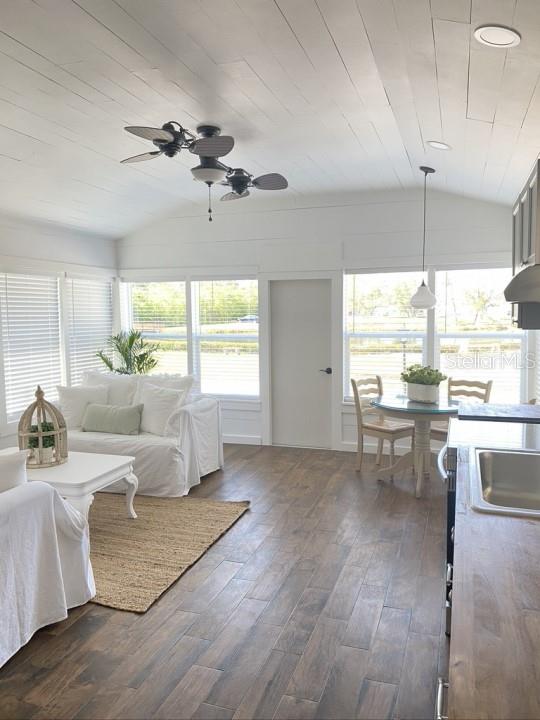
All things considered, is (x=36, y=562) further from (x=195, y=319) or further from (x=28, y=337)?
(x=195, y=319)

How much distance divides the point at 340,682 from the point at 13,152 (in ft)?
13.5

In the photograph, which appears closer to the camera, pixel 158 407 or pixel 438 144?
pixel 438 144

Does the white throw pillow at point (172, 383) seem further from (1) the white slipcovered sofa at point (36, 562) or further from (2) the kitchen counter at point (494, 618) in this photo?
(2) the kitchen counter at point (494, 618)

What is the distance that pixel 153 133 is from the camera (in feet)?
11.0

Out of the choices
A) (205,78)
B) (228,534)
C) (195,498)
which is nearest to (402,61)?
(205,78)

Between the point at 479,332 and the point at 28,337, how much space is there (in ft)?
15.2

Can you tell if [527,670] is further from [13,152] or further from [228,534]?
[13,152]

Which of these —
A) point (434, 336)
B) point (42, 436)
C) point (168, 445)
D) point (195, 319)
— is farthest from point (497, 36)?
point (195, 319)

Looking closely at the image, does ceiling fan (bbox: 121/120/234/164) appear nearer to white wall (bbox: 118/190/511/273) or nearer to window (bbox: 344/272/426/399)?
white wall (bbox: 118/190/511/273)

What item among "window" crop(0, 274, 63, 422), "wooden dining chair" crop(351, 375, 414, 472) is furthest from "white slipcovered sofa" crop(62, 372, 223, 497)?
"wooden dining chair" crop(351, 375, 414, 472)

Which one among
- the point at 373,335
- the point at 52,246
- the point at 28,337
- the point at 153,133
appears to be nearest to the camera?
the point at 153,133

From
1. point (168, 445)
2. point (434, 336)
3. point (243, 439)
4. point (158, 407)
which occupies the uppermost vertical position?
point (434, 336)

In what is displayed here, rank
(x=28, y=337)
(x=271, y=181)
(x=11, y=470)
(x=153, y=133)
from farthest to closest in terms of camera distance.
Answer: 1. (x=28, y=337)
2. (x=271, y=181)
3. (x=153, y=133)
4. (x=11, y=470)

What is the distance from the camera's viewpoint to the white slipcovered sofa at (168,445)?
194 inches
